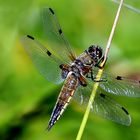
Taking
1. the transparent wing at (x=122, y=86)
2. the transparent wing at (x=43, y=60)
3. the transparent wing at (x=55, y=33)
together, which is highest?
the transparent wing at (x=55, y=33)

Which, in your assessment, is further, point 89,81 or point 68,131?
point 68,131

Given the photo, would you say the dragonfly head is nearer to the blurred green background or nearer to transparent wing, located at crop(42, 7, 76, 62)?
transparent wing, located at crop(42, 7, 76, 62)

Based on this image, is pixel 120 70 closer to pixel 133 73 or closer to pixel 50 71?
pixel 133 73

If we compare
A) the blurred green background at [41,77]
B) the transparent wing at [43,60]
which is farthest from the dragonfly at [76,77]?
the blurred green background at [41,77]

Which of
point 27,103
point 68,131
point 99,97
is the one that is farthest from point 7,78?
point 99,97

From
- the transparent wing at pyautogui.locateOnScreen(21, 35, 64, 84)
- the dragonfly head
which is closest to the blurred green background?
the transparent wing at pyautogui.locateOnScreen(21, 35, 64, 84)

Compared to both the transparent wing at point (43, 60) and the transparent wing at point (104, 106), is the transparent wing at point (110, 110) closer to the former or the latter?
the transparent wing at point (104, 106)

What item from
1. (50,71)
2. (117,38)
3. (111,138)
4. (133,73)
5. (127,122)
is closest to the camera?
(127,122)
